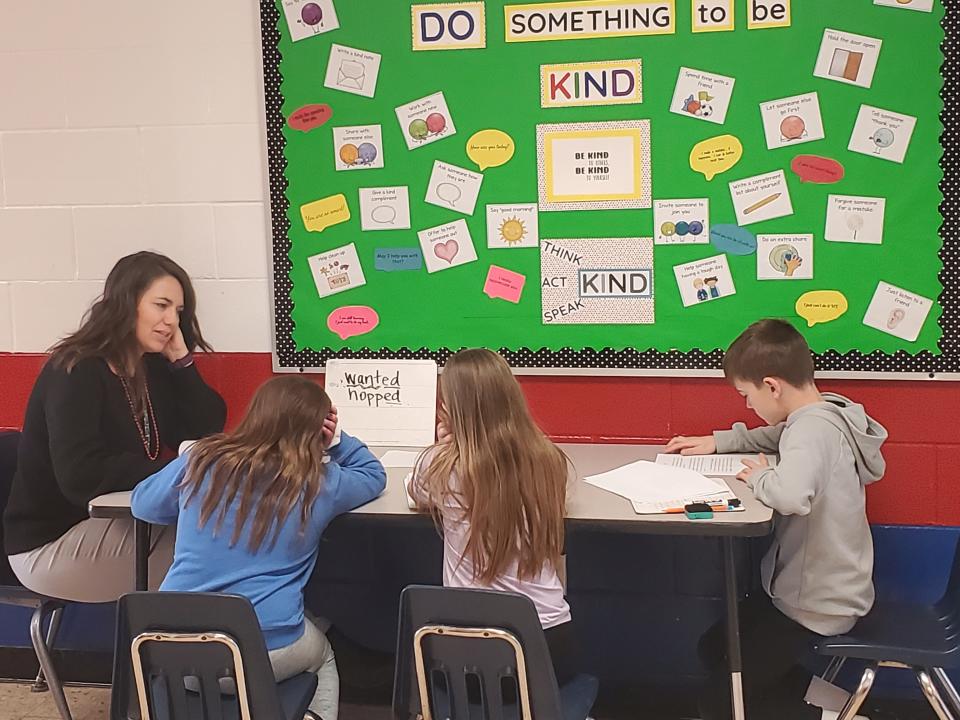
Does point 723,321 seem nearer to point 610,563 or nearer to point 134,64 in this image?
point 610,563

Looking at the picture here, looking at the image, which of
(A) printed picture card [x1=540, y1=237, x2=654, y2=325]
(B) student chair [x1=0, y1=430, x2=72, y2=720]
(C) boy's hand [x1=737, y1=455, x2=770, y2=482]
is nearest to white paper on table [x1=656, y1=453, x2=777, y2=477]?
(C) boy's hand [x1=737, y1=455, x2=770, y2=482]

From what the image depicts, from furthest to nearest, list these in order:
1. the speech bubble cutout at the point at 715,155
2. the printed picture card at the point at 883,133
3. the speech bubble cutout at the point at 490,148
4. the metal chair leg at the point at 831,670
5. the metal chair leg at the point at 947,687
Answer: the speech bubble cutout at the point at 490,148, the speech bubble cutout at the point at 715,155, the printed picture card at the point at 883,133, the metal chair leg at the point at 831,670, the metal chair leg at the point at 947,687

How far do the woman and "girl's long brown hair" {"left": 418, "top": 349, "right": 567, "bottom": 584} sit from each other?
0.83m

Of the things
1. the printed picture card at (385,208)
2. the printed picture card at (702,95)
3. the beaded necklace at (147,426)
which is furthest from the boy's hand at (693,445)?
the beaded necklace at (147,426)

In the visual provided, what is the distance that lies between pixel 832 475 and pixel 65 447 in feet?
5.87

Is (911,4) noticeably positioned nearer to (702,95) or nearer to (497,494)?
(702,95)

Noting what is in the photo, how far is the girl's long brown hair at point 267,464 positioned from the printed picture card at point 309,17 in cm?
116

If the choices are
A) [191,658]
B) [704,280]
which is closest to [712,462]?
[704,280]

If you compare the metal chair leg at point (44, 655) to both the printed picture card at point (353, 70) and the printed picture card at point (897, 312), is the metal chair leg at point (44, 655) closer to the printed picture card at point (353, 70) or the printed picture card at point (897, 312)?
the printed picture card at point (353, 70)

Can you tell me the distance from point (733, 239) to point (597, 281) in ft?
1.22

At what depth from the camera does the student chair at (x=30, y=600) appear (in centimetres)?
271

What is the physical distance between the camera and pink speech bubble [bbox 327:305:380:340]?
3053 millimetres

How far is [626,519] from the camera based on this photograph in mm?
2219

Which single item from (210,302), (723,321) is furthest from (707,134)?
(210,302)
